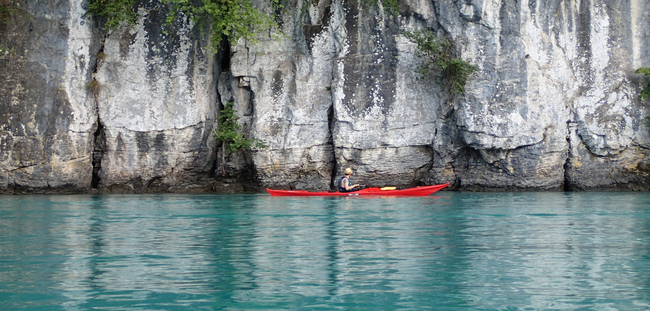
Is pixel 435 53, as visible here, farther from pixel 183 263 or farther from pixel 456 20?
pixel 183 263

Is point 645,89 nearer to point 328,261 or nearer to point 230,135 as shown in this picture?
point 230,135

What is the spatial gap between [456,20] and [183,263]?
14208 millimetres

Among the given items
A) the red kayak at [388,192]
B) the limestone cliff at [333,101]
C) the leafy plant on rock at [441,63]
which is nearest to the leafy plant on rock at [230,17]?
the limestone cliff at [333,101]

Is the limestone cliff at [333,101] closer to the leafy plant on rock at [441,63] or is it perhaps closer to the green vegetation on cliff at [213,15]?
the leafy plant on rock at [441,63]

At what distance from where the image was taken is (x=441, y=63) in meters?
18.3

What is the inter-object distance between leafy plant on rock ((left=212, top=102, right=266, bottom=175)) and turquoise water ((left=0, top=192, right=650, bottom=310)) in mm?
8690

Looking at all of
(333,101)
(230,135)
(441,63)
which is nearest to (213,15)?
(230,135)

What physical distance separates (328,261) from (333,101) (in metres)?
13.5

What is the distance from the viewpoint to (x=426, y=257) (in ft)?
20.4

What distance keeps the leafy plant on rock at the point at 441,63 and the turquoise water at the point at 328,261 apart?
314 inches

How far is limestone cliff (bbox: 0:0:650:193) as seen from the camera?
18250 mm

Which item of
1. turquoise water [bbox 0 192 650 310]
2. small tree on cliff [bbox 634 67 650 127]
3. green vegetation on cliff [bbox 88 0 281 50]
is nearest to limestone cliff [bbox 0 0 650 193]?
small tree on cliff [bbox 634 67 650 127]

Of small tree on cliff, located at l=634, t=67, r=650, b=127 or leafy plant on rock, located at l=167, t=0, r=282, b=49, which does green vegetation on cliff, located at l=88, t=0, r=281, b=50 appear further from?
small tree on cliff, located at l=634, t=67, r=650, b=127

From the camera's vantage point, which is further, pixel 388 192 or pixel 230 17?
pixel 230 17
